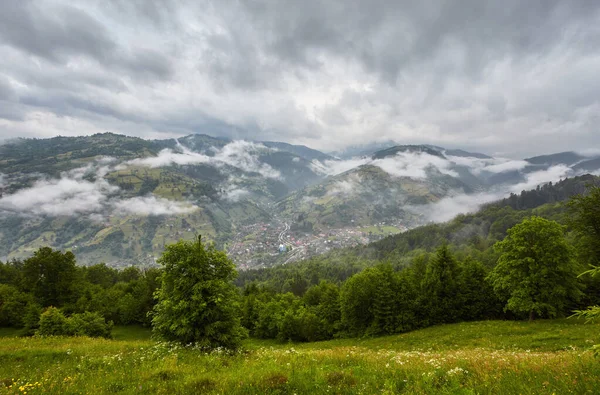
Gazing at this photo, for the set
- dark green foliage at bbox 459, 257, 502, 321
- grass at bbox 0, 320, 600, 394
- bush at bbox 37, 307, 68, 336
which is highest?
grass at bbox 0, 320, 600, 394

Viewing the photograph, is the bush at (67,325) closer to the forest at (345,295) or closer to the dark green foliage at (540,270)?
the forest at (345,295)

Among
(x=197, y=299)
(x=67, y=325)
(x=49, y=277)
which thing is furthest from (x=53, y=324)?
(x=197, y=299)

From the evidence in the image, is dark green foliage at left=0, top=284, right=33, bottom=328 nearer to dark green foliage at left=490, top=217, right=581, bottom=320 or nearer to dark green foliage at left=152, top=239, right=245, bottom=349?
dark green foliage at left=152, top=239, right=245, bottom=349

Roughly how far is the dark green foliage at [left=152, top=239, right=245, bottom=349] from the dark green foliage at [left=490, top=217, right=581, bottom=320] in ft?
121

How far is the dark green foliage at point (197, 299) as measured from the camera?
2041 cm

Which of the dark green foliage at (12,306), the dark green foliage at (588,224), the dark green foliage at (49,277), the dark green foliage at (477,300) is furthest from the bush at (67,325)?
the dark green foliage at (588,224)

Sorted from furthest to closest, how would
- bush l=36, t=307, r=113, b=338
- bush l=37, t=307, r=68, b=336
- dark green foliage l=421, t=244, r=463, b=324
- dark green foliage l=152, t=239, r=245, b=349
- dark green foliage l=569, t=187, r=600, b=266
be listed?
dark green foliage l=421, t=244, r=463, b=324
dark green foliage l=569, t=187, r=600, b=266
bush l=36, t=307, r=113, b=338
bush l=37, t=307, r=68, b=336
dark green foliage l=152, t=239, r=245, b=349

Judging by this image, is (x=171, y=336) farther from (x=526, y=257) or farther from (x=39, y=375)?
(x=526, y=257)

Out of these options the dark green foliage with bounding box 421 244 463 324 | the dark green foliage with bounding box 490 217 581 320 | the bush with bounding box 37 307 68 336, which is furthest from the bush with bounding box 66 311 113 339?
the dark green foliage with bounding box 490 217 581 320

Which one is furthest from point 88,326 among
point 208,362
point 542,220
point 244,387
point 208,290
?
point 542,220

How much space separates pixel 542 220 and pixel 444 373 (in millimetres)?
39142

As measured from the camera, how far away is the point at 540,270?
115 ft

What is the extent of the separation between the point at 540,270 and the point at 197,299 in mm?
42293

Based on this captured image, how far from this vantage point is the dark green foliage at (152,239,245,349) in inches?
803
